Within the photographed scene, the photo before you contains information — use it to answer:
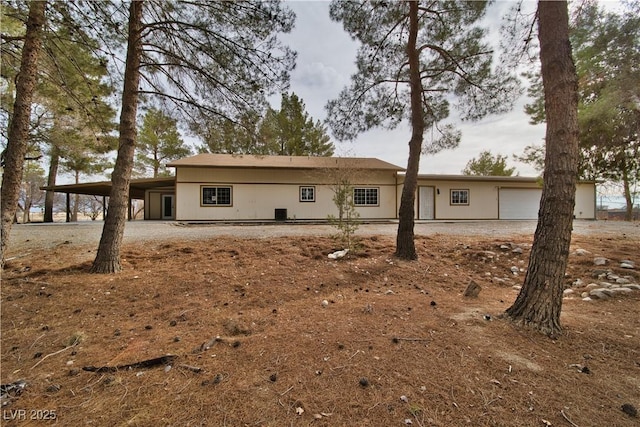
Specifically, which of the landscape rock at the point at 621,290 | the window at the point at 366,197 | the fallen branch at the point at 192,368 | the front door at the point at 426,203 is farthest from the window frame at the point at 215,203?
the landscape rock at the point at 621,290

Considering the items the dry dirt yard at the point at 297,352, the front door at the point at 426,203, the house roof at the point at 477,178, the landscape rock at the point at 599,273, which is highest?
the house roof at the point at 477,178

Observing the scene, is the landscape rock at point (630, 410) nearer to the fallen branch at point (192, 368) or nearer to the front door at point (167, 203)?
the fallen branch at point (192, 368)

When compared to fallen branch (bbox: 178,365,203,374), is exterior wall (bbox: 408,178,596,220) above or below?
above

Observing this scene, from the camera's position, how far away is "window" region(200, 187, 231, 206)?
525 inches

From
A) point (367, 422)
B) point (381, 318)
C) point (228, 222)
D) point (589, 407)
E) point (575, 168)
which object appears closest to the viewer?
point (367, 422)

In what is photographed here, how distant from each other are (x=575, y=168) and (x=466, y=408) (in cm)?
250

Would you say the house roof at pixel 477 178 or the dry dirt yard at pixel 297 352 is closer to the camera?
the dry dirt yard at pixel 297 352

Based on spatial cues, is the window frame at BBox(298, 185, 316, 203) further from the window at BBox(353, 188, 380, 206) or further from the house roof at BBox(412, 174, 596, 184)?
the house roof at BBox(412, 174, 596, 184)

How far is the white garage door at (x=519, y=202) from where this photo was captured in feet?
52.3

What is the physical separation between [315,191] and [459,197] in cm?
814

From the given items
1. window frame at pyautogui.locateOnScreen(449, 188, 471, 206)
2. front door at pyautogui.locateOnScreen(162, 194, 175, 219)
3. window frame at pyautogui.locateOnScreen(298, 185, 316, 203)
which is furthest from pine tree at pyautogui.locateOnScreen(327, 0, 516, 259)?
front door at pyautogui.locateOnScreen(162, 194, 175, 219)

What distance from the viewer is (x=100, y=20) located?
374 cm

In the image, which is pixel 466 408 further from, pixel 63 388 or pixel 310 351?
pixel 63 388

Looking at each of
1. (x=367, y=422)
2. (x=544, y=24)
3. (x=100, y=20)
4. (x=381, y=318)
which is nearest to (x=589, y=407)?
(x=367, y=422)
